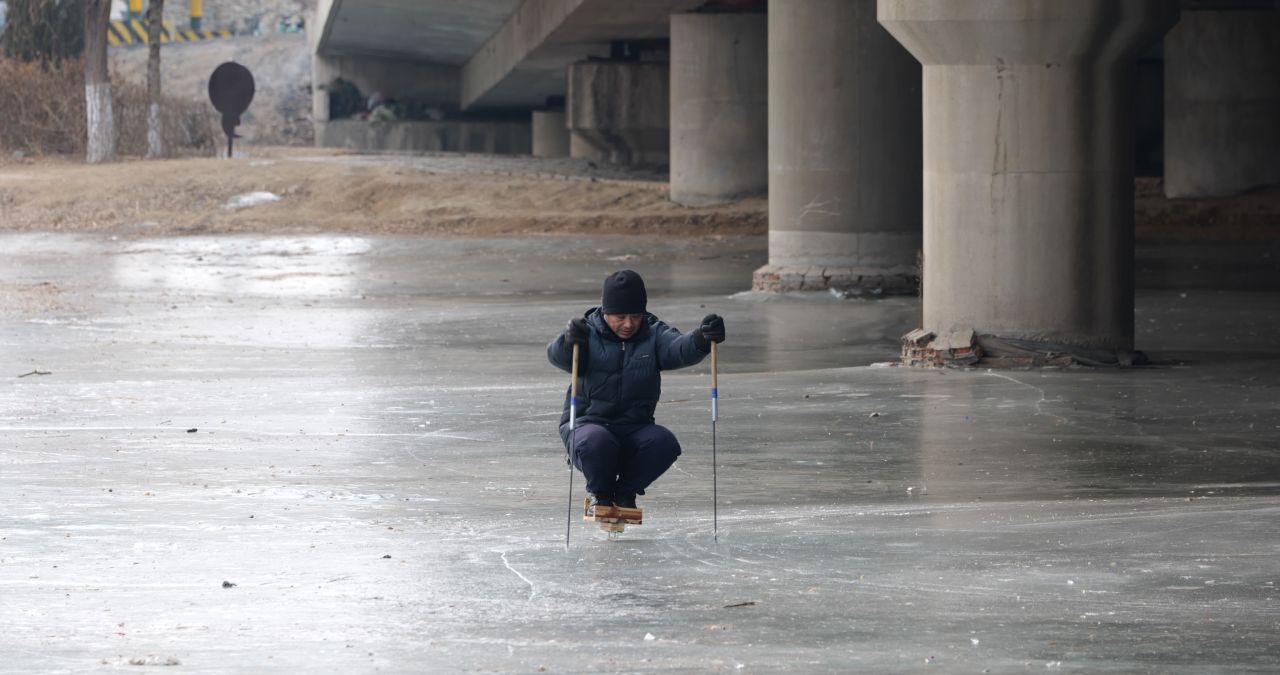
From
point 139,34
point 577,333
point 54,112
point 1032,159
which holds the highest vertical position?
point 139,34

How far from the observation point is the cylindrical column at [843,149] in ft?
77.4

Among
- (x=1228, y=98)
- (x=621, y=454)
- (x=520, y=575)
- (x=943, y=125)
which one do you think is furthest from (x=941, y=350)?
(x=1228, y=98)

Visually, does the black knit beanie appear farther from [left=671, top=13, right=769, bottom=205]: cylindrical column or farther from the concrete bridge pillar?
the concrete bridge pillar

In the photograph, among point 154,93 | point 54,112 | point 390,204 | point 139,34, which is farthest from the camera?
point 139,34

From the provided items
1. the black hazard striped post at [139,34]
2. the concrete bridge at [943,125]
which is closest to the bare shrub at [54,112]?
the concrete bridge at [943,125]

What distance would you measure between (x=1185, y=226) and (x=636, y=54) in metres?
14.9

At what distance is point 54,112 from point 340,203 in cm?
1215

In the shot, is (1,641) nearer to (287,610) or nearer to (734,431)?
(287,610)

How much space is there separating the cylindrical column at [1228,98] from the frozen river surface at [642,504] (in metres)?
15.4

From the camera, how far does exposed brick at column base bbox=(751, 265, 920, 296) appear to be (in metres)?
23.9

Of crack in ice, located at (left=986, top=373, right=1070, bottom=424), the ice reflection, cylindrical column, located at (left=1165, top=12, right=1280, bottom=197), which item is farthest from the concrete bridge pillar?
crack in ice, located at (left=986, top=373, right=1070, bottom=424)

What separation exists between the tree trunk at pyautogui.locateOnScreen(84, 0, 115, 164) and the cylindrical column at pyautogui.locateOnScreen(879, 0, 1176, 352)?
28.9 m

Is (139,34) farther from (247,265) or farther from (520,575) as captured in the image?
(520,575)

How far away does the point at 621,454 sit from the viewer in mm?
9055
